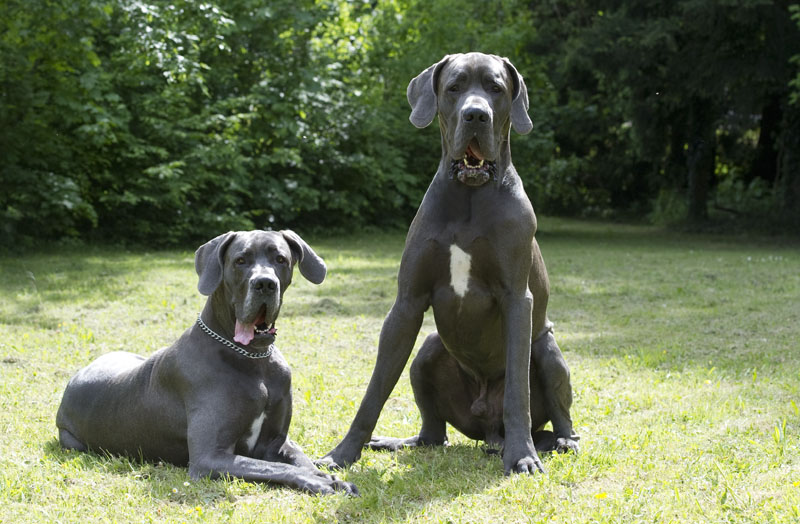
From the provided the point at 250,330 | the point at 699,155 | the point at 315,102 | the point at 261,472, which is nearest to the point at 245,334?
the point at 250,330

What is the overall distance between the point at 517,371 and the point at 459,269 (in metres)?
0.59

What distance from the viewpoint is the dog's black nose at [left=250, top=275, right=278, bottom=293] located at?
4324mm

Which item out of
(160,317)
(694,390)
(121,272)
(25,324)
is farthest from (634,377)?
(121,272)

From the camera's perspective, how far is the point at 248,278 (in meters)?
4.39

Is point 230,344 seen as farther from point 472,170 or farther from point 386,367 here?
point 472,170

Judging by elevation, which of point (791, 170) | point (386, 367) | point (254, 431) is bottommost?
point (254, 431)

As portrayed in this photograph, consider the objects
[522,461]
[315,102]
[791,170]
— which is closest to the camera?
[522,461]

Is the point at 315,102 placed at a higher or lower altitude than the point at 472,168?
higher

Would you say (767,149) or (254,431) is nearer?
(254,431)

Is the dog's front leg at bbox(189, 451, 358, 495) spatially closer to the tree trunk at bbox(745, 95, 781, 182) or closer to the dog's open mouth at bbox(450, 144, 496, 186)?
the dog's open mouth at bbox(450, 144, 496, 186)

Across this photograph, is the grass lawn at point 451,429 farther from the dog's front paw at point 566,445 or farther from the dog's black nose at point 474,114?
the dog's black nose at point 474,114

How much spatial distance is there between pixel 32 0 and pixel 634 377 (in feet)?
34.6

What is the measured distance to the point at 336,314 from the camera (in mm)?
9703

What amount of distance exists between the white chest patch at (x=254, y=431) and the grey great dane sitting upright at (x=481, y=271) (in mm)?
387
